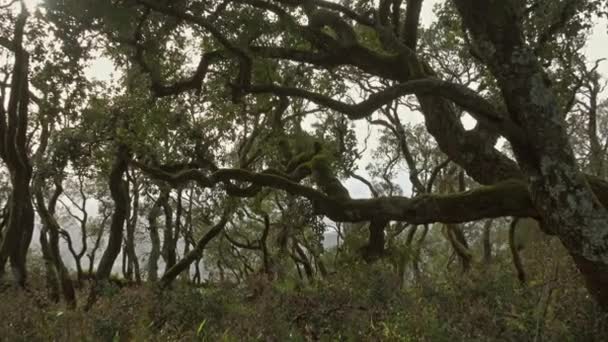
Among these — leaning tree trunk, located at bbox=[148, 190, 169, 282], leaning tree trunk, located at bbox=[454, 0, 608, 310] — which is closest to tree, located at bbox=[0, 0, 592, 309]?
leaning tree trunk, located at bbox=[454, 0, 608, 310]

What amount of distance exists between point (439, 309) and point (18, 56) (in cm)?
1126

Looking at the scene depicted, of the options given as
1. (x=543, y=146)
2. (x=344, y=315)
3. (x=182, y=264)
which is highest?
(x=543, y=146)

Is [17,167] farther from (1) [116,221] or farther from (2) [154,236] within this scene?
(2) [154,236]

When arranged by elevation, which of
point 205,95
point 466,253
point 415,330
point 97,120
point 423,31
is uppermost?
point 423,31

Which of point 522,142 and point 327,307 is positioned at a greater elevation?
point 522,142

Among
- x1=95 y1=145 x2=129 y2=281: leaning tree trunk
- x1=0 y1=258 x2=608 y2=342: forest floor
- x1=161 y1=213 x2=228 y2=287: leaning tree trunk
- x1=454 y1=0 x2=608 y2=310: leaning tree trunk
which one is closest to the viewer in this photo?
x1=0 y1=258 x2=608 y2=342: forest floor

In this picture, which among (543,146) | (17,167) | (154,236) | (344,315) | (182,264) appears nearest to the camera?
(543,146)

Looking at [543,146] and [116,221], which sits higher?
[116,221]

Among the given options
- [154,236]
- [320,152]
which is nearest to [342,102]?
[320,152]

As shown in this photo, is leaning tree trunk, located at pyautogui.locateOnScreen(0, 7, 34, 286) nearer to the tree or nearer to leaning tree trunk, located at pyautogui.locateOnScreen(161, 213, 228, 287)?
the tree

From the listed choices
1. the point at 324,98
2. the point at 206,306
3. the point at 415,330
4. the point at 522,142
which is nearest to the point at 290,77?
the point at 324,98

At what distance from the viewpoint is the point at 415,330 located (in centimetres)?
593

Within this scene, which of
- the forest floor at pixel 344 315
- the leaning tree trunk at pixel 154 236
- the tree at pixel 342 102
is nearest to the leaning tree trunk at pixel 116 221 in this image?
the tree at pixel 342 102

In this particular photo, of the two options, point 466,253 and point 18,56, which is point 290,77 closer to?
point 18,56
